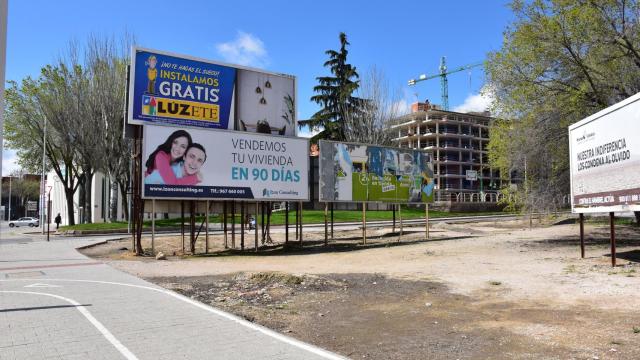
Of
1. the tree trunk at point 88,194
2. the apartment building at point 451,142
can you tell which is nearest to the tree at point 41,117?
the tree trunk at point 88,194

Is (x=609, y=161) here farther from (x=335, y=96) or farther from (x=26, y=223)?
(x=26, y=223)

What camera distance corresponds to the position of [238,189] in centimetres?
2281

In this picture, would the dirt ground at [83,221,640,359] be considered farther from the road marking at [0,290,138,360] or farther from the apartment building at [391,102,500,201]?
the apartment building at [391,102,500,201]

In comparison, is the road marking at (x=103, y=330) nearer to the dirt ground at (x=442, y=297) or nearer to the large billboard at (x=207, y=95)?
the dirt ground at (x=442, y=297)

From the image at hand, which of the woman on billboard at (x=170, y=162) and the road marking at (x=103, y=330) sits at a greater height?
the woman on billboard at (x=170, y=162)

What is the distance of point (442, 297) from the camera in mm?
10578

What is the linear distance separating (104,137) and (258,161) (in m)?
23.7

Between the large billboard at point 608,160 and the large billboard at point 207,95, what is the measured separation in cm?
1469

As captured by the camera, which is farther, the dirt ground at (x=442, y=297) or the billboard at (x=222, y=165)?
the billboard at (x=222, y=165)

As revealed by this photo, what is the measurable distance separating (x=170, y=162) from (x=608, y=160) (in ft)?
51.6

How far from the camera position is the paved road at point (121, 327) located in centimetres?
654

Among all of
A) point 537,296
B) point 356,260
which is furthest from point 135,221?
point 537,296

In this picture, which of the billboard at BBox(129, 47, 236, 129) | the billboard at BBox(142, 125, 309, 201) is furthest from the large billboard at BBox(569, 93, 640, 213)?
the billboard at BBox(129, 47, 236, 129)

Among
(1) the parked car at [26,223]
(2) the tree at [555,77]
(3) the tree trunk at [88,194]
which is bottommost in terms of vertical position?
(1) the parked car at [26,223]
